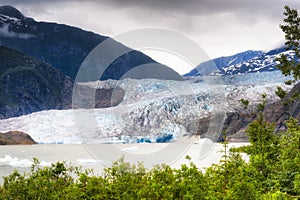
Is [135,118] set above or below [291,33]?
below

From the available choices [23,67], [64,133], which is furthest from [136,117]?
[23,67]

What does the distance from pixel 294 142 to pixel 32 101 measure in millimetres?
183204

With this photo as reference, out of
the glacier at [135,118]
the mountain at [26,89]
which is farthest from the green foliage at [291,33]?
the mountain at [26,89]

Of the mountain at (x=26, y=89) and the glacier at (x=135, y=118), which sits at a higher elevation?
the mountain at (x=26, y=89)

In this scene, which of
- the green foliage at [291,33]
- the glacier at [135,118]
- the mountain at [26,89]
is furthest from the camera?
the mountain at [26,89]

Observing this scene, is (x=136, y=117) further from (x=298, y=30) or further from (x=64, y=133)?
(x=298, y=30)

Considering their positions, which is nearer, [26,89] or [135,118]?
[135,118]

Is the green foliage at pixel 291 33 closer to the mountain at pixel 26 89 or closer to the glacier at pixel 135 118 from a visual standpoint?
the glacier at pixel 135 118

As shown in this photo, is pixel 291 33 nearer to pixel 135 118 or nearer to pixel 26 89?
pixel 135 118

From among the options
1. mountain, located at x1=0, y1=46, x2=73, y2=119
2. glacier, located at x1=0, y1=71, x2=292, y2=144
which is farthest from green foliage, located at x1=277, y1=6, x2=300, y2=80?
mountain, located at x1=0, y1=46, x2=73, y2=119

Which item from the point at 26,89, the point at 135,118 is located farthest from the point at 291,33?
the point at 26,89

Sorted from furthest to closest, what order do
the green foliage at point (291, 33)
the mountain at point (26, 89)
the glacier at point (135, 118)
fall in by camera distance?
1. the mountain at point (26, 89)
2. the glacier at point (135, 118)
3. the green foliage at point (291, 33)

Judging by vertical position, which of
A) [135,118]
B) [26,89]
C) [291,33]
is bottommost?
[135,118]

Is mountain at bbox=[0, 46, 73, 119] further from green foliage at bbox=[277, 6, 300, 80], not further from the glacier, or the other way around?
green foliage at bbox=[277, 6, 300, 80]
